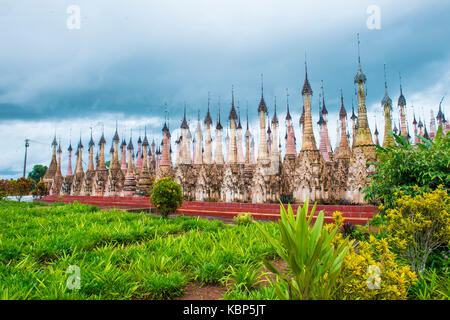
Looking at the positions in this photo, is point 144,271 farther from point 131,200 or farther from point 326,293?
point 131,200

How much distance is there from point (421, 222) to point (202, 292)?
378 cm

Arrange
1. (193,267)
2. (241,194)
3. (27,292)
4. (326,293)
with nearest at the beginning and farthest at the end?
(326,293), (27,292), (193,267), (241,194)

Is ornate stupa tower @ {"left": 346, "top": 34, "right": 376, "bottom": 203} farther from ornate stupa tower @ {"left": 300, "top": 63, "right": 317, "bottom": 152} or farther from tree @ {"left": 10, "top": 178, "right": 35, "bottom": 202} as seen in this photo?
tree @ {"left": 10, "top": 178, "right": 35, "bottom": 202}

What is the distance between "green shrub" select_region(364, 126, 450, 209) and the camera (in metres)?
5.79

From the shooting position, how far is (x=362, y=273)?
298 cm

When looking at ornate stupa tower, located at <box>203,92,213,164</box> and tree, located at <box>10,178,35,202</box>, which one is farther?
tree, located at <box>10,178,35,202</box>

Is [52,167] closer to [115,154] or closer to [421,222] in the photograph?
[115,154]

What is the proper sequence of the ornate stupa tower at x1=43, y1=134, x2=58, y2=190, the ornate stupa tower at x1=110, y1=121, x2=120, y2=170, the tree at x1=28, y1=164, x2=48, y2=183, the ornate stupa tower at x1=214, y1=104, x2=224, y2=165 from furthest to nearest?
1. the tree at x1=28, y1=164, x2=48, y2=183
2. the ornate stupa tower at x1=43, y1=134, x2=58, y2=190
3. the ornate stupa tower at x1=110, y1=121, x2=120, y2=170
4. the ornate stupa tower at x1=214, y1=104, x2=224, y2=165

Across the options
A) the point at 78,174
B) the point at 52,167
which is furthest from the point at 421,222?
the point at 52,167

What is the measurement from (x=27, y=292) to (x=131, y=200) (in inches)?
634

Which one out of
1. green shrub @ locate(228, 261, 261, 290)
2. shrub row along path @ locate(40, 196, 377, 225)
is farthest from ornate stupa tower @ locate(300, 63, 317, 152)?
green shrub @ locate(228, 261, 261, 290)

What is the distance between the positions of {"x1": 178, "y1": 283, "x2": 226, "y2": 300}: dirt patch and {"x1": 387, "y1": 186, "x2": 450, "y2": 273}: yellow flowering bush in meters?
2.70

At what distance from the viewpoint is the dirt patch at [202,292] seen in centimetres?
406
